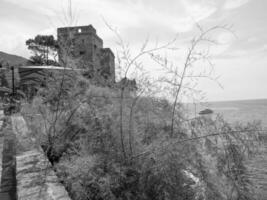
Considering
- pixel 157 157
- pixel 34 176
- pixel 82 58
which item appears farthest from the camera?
pixel 82 58

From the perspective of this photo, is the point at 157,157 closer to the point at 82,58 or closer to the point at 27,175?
the point at 27,175

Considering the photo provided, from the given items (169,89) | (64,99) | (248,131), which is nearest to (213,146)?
(248,131)

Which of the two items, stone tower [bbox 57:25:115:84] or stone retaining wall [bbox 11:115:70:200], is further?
stone tower [bbox 57:25:115:84]

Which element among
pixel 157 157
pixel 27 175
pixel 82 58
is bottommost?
pixel 27 175

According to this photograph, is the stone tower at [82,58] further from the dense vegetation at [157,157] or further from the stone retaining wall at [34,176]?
the stone retaining wall at [34,176]

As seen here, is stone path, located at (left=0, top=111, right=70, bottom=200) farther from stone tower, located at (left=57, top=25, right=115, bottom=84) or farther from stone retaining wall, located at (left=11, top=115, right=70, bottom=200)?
stone tower, located at (left=57, top=25, right=115, bottom=84)

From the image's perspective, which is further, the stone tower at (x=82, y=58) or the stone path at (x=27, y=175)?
the stone tower at (x=82, y=58)

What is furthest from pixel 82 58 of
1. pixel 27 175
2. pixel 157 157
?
pixel 157 157

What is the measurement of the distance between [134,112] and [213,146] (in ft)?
3.12

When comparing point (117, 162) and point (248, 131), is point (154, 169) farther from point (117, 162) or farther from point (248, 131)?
point (248, 131)

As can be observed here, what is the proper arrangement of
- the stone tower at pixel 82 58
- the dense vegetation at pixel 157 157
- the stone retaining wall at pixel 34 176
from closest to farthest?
the stone retaining wall at pixel 34 176 → the dense vegetation at pixel 157 157 → the stone tower at pixel 82 58

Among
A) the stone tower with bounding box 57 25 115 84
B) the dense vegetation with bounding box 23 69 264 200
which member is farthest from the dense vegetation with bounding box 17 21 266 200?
the stone tower with bounding box 57 25 115 84

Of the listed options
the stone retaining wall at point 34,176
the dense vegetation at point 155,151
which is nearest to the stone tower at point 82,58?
the dense vegetation at point 155,151

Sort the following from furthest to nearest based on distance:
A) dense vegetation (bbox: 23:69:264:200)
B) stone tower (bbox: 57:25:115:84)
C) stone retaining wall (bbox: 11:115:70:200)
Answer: stone tower (bbox: 57:25:115:84) → dense vegetation (bbox: 23:69:264:200) → stone retaining wall (bbox: 11:115:70:200)
